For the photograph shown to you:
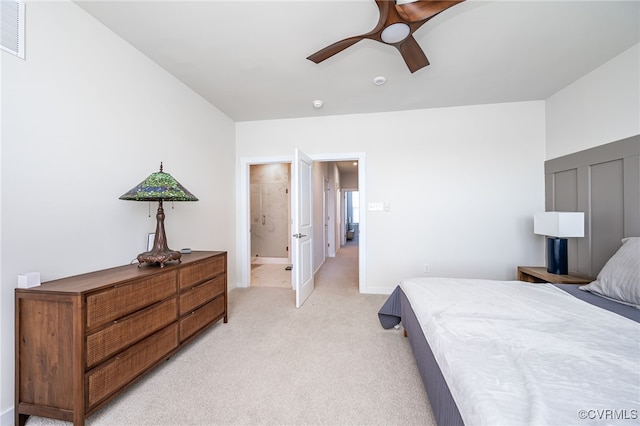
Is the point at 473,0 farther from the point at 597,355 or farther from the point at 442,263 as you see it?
the point at 442,263

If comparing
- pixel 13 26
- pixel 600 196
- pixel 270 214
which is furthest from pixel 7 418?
pixel 600 196

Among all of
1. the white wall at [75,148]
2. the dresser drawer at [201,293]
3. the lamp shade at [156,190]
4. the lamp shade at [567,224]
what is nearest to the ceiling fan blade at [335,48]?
the lamp shade at [156,190]

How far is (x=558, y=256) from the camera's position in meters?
2.57

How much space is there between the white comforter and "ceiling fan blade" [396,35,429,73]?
1.82 meters

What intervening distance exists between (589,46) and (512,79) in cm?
60

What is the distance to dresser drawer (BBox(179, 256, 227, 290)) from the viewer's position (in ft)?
6.81

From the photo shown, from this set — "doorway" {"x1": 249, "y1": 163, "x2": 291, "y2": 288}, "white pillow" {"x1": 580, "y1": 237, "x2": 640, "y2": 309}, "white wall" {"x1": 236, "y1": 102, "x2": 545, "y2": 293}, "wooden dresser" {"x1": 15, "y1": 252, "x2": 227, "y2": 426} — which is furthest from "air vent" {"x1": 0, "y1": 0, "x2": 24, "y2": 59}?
"doorway" {"x1": 249, "y1": 163, "x2": 291, "y2": 288}

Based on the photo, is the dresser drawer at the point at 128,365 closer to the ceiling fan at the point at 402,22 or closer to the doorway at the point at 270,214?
the ceiling fan at the point at 402,22

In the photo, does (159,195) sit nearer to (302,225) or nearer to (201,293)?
(201,293)

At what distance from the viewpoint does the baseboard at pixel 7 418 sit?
137 centimetres

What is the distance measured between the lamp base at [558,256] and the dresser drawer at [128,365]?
3702 mm

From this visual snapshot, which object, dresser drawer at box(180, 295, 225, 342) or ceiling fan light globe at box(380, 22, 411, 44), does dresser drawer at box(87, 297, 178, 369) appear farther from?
ceiling fan light globe at box(380, 22, 411, 44)

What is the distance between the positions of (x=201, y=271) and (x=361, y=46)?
250 cm

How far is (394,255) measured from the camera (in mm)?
3609
